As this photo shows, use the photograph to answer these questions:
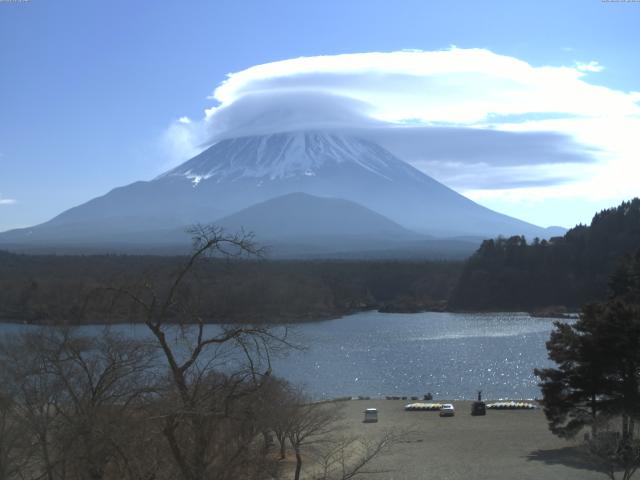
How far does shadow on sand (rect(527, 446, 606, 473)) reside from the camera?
12960 mm

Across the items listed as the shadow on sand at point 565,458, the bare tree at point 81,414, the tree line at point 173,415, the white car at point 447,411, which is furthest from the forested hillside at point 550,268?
the tree line at point 173,415

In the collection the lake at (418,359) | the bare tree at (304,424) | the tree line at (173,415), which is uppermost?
the tree line at (173,415)

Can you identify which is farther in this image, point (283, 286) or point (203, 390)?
point (283, 286)

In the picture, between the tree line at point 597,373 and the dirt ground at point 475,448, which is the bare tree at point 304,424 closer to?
the dirt ground at point 475,448

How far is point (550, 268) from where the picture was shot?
60188mm

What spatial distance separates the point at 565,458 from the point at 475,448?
1.92m

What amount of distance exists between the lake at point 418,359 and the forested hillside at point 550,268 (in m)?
9.09

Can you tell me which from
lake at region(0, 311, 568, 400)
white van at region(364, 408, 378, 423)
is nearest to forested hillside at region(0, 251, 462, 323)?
lake at region(0, 311, 568, 400)

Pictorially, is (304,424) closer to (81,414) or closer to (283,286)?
(81,414)

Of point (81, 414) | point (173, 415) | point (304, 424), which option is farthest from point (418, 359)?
point (173, 415)

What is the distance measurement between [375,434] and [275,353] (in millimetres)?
13120

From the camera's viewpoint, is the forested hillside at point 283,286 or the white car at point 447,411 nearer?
the white car at point 447,411

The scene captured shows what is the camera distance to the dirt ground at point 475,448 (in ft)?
43.3

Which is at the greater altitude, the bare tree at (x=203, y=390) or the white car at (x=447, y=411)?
the bare tree at (x=203, y=390)
